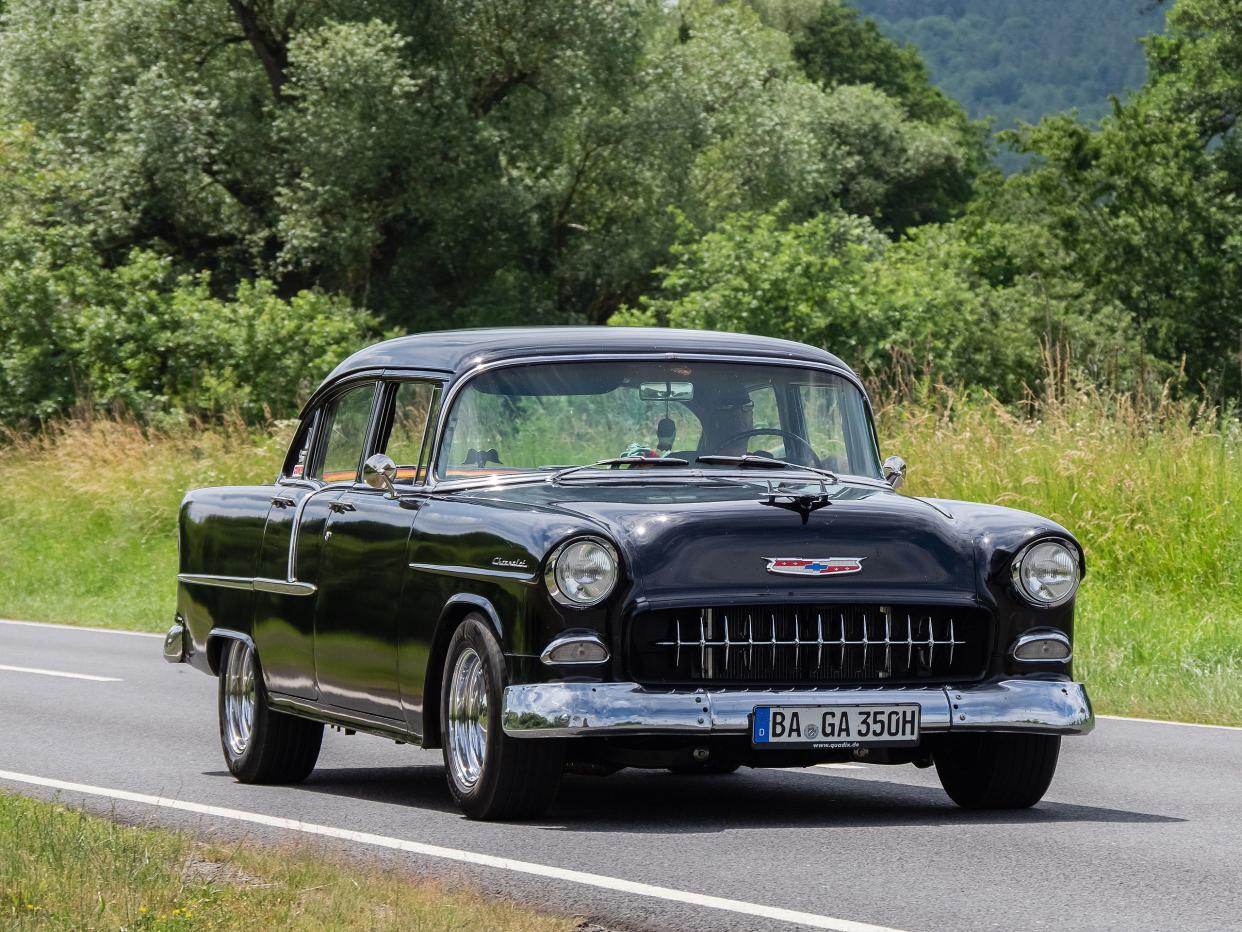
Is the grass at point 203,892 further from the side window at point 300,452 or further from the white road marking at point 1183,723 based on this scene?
the white road marking at point 1183,723

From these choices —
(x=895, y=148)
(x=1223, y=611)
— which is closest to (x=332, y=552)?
(x=1223, y=611)

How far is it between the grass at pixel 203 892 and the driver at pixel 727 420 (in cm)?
262

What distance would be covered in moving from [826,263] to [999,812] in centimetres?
2788

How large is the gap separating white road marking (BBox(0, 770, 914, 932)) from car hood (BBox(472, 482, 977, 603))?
111cm

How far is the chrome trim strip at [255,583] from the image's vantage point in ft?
32.3

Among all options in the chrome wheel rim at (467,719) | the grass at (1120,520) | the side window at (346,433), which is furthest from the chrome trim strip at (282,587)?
the grass at (1120,520)

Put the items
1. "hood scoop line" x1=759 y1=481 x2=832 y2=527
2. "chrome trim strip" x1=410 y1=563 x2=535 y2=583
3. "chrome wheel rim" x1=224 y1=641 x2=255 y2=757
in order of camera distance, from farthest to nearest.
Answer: "chrome wheel rim" x1=224 y1=641 x2=255 y2=757, "hood scoop line" x1=759 y1=481 x2=832 y2=527, "chrome trim strip" x1=410 y1=563 x2=535 y2=583

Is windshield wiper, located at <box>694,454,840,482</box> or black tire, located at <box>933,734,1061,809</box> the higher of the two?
windshield wiper, located at <box>694,454,840,482</box>

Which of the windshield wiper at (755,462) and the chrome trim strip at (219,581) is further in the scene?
the chrome trim strip at (219,581)

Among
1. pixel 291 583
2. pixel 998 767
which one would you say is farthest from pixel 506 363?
pixel 998 767

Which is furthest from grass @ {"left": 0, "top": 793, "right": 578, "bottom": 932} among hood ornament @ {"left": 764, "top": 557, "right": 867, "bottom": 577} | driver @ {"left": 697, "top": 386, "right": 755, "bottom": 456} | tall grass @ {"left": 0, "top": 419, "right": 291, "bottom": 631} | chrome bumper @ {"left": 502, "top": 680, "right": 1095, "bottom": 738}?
tall grass @ {"left": 0, "top": 419, "right": 291, "bottom": 631}

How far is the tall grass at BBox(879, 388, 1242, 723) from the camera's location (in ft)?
54.5

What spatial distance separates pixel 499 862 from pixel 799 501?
1.77 m

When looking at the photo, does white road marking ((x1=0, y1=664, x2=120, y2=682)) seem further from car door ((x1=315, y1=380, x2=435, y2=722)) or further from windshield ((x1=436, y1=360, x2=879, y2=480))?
windshield ((x1=436, y1=360, x2=879, y2=480))
